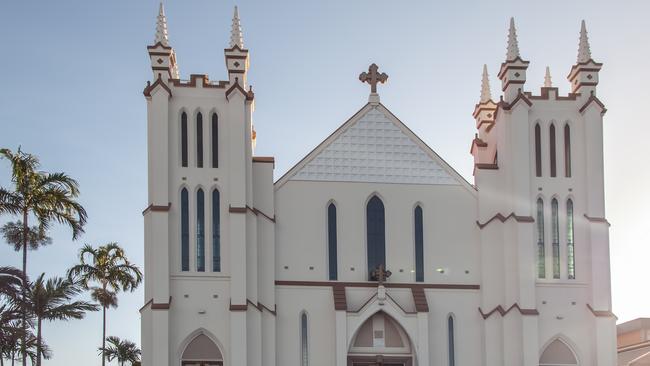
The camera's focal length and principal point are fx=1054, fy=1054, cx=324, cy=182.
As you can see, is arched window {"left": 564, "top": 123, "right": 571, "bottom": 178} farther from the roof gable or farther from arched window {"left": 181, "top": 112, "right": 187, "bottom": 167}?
arched window {"left": 181, "top": 112, "right": 187, "bottom": 167}

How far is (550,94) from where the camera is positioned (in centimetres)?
4409

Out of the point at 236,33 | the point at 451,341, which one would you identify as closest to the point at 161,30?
the point at 236,33

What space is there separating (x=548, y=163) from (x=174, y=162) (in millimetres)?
Result: 15323

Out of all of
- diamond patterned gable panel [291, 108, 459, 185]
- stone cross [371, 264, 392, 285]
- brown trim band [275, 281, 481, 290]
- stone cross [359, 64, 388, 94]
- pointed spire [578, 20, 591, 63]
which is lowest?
brown trim band [275, 281, 481, 290]

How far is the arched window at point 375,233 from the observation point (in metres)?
43.0

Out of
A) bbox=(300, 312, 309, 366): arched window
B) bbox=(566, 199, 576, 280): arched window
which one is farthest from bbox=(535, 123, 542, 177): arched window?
bbox=(300, 312, 309, 366): arched window

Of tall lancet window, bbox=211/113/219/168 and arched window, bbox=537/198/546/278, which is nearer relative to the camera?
tall lancet window, bbox=211/113/219/168

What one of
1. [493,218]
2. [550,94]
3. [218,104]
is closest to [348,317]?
[493,218]

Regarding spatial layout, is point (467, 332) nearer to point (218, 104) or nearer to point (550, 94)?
point (550, 94)

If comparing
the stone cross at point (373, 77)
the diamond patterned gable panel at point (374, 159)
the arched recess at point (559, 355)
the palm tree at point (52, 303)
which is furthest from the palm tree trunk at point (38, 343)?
the arched recess at point (559, 355)

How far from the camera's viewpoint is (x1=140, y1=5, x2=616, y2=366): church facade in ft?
134

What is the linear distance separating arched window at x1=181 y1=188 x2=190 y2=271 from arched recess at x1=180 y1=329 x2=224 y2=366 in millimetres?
2691

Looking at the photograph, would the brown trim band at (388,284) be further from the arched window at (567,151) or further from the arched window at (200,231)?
the arched window at (567,151)

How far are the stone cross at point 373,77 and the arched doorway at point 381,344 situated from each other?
9.70 m
